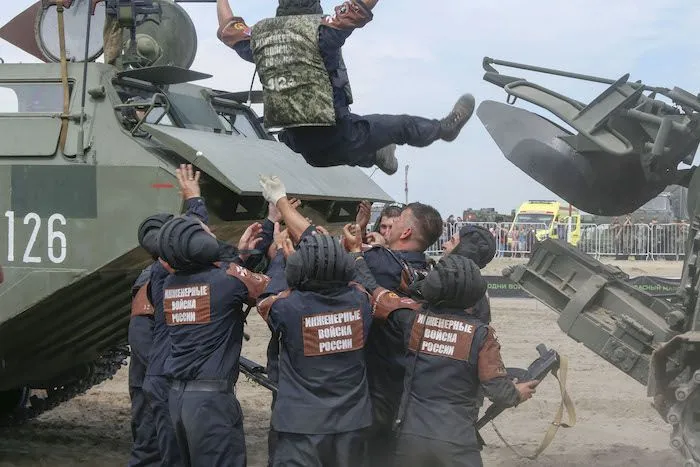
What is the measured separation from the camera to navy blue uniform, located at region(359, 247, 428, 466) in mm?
5078

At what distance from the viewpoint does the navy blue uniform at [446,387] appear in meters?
4.59

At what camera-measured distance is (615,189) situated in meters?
6.02

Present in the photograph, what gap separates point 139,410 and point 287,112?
2.44 metres

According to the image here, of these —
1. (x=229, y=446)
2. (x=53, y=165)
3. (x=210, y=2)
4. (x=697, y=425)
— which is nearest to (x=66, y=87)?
(x=53, y=165)

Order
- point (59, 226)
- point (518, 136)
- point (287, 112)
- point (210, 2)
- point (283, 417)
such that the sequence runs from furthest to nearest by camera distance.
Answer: point (210, 2), point (59, 226), point (518, 136), point (287, 112), point (283, 417)

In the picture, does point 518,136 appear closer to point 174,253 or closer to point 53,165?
point 174,253

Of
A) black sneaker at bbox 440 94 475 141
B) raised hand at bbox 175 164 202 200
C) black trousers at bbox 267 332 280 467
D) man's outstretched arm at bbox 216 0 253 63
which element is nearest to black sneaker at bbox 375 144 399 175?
black sneaker at bbox 440 94 475 141

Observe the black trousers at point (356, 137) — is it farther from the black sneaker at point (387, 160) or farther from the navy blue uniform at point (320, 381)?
the navy blue uniform at point (320, 381)

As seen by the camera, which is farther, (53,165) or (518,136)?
(53,165)

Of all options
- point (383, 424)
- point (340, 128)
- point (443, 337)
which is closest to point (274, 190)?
point (340, 128)

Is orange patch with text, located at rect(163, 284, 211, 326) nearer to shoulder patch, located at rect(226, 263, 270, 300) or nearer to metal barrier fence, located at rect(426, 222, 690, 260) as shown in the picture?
shoulder patch, located at rect(226, 263, 270, 300)

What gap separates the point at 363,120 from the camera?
17.1ft

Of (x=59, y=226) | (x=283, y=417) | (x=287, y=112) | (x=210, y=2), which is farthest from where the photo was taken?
(x=210, y=2)

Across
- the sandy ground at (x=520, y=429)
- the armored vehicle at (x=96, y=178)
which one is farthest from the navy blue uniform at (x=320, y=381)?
the sandy ground at (x=520, y=429)
